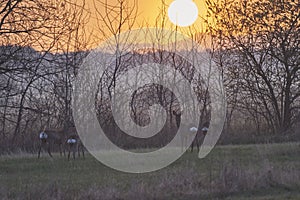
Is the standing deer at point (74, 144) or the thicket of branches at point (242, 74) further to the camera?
the thicket of branches at point (242, 74)

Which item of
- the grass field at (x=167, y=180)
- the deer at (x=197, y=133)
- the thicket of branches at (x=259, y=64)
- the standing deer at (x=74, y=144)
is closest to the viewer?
the grass field at (x=167, y=180)

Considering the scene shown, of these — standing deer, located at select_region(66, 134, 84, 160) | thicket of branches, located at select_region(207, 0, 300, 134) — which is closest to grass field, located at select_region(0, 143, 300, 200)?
standing deer, located at select_region(66, 134, 84, 160)

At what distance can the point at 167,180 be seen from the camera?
1086 cm

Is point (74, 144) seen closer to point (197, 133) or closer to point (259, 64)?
point (197, 133)

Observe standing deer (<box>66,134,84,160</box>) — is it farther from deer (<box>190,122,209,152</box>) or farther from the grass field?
deer (<box>190,122,209,152</box>)

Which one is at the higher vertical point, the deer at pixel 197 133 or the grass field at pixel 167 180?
the deer at pixel 197 133

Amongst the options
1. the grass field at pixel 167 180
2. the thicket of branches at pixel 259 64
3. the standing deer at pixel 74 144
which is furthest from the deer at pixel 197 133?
the thicket of branches at pixel 259 64

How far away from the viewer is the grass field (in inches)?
400

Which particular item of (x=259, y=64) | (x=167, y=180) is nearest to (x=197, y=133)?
(x=259, y=64)

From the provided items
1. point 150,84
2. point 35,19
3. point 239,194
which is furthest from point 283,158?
point 150,84

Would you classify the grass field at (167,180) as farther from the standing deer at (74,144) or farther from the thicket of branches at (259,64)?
the thicket of branches at (259,64)

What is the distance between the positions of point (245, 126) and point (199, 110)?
80.8 inches

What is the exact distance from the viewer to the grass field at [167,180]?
1015 cm

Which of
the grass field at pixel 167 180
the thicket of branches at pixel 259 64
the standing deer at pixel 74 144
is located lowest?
the grass field at pixel 167 180
